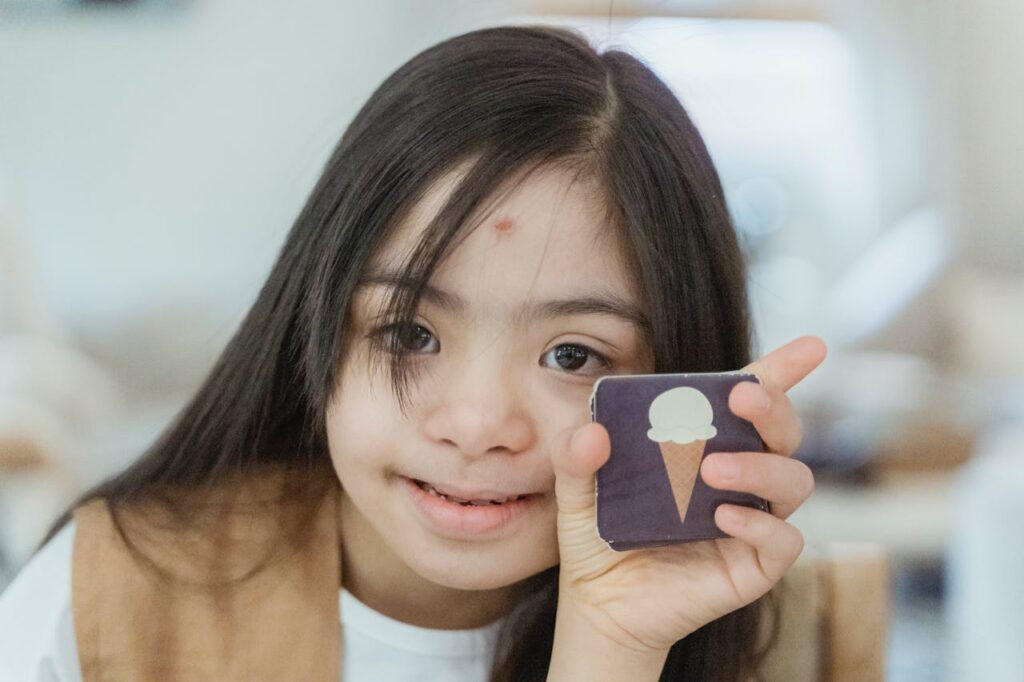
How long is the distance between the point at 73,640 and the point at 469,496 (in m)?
0.27

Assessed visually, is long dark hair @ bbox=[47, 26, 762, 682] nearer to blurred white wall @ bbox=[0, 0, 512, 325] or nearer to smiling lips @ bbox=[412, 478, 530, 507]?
smiling lips @ bbox=[412, 478, 530, 507]

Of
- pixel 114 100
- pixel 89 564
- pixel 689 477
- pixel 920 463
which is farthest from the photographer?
pixel 920 463

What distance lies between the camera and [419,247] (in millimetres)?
522

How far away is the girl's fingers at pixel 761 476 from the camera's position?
0.46 m

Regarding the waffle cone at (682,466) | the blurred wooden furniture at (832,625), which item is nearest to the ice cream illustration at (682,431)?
the waffle cone at (682,466)

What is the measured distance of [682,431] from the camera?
470mm

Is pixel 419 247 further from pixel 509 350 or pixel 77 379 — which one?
pixel 77 379

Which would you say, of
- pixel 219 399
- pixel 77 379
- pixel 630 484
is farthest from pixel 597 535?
pixel 77 379

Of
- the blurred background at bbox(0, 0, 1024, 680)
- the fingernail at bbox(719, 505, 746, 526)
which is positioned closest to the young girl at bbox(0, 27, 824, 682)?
the fingernail at bbox(719, 505, 746, 526)

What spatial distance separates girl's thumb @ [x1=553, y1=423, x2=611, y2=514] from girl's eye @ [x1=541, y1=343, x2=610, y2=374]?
4 centimetres

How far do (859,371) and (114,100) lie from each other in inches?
34.1

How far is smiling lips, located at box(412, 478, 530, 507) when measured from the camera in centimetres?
54

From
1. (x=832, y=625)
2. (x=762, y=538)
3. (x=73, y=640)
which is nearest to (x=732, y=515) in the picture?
(x=762, y=538)

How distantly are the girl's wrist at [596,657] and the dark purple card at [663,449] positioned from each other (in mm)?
79
